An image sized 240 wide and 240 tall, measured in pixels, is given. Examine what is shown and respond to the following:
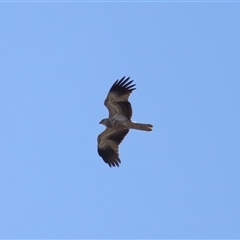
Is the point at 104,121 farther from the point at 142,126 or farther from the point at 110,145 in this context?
the point at 142,126

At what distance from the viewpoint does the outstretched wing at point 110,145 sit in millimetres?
39500

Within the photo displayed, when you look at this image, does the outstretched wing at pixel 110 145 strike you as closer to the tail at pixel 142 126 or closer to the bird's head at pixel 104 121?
the bird's head at pixel 104 121

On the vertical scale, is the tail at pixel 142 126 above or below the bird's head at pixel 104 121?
below

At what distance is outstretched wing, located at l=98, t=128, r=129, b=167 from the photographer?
3950cm

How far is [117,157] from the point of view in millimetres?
39688

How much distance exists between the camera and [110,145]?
39812 millimetres

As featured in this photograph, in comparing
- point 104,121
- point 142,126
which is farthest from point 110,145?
point 142,126

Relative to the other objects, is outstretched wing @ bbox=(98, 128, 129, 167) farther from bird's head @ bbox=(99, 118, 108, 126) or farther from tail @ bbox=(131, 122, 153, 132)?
tail @ bbox=(131, 122, 153, 132)

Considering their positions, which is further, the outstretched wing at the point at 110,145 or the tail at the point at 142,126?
the outstretched wing at the point at 110,145

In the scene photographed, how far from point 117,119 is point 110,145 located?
5.99 feet

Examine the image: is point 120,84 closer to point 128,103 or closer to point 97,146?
point 128,103

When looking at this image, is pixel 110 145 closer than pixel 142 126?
No

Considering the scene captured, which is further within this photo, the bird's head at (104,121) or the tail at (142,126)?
the bird's head at (104,121)

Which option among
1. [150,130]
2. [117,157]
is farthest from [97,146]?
[150,130]
